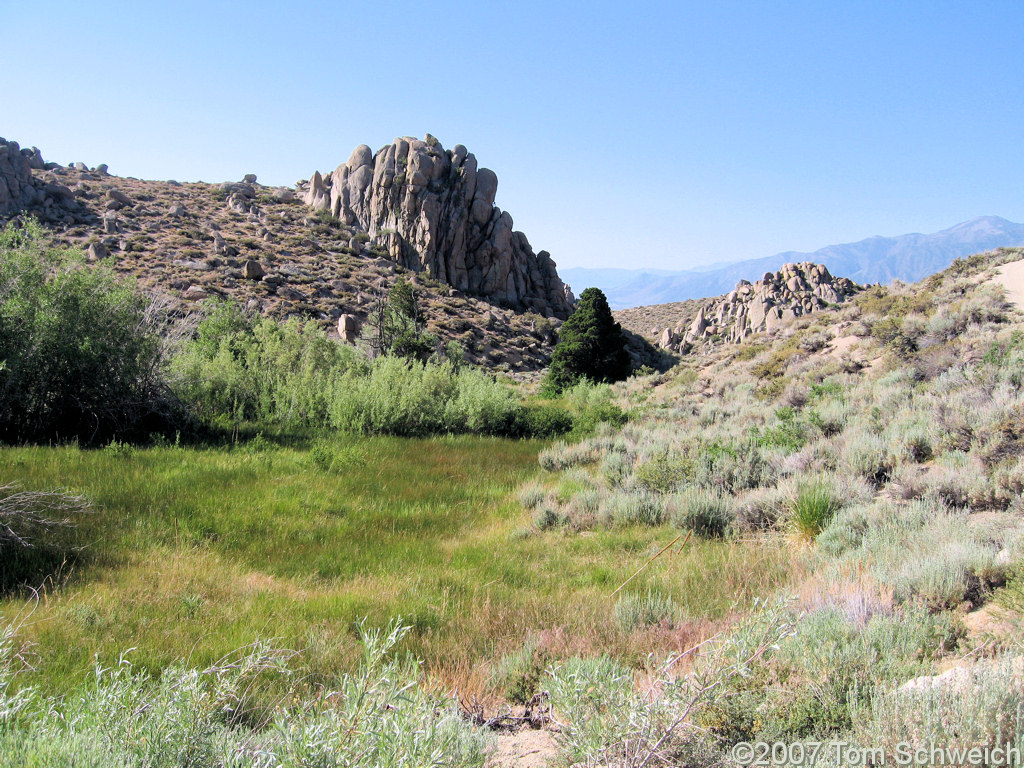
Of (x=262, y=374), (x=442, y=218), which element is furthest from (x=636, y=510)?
(x=442, y=218)

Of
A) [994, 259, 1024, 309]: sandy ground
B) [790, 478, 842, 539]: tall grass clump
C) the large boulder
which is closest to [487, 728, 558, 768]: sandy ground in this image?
[790, 478, 842, 539]: tall grass clump

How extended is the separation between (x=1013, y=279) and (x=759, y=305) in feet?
150

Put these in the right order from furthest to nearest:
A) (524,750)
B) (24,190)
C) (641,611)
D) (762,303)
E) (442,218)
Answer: (762,303) → (442,218) → (24,190) → (641,611) → (524,750)

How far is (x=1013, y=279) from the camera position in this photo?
15000mm

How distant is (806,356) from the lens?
53.9 ft

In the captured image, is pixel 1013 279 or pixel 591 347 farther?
pixel 591 347

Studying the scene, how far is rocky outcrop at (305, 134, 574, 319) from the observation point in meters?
53.5

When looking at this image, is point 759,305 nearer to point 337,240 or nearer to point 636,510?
point 337,240

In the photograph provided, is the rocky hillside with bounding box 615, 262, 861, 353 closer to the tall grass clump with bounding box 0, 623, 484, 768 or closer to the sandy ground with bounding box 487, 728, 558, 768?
the sandy ground with bounding box 487, 728, 558, 768

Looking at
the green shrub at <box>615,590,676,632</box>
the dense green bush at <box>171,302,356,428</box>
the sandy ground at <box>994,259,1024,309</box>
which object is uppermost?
the sandy ground at <box>994,259,1024,309</box>

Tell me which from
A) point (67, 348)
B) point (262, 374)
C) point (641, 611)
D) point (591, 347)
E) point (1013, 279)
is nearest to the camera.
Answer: point (641, 611)

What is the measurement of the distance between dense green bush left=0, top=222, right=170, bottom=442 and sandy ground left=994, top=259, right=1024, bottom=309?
65.3 ft

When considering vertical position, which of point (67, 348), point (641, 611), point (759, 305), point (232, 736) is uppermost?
point (759, 305)

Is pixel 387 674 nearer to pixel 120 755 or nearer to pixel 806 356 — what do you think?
pixel 120 755
